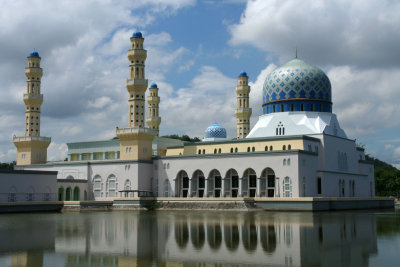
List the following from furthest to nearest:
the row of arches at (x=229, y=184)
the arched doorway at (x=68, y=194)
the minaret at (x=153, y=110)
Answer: the minaret at (x=153, y=110)
the arched doorway at (x=68, y=194)
the row of arches at (x=229, y=184)

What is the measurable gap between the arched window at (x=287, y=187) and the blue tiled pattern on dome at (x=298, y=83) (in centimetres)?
1069

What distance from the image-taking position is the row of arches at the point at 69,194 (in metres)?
51.1

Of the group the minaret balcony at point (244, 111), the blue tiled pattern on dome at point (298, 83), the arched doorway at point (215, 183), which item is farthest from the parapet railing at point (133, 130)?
the minaret balcony at point (244, 111)

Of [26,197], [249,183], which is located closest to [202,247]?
[249,183]

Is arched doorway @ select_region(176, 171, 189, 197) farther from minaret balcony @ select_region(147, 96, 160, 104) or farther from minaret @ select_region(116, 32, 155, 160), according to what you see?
minaret balcony @ select_region(147, 96, 160, 104)

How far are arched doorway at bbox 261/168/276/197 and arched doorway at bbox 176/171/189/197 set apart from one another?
833cm

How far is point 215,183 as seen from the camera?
158 ft

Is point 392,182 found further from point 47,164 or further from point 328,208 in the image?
point 47,164

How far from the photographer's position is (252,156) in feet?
146

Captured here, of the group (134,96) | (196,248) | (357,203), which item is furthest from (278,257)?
(134,96)

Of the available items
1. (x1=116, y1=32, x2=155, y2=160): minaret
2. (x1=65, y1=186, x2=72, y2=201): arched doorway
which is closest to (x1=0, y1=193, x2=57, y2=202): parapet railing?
(x1=65, y1=186, x2=72, y2=201): arched doorway

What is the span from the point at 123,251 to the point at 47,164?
42.8 meters

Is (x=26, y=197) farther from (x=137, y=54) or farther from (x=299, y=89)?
(x=299, y=89)

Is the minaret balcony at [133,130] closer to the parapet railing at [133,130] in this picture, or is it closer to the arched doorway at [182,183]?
the parapet railing at [133,130]
